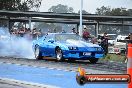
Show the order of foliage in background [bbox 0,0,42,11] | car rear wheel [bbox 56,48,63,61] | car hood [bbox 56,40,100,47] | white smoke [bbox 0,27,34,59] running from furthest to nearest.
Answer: foliage in background [bbox 0,0,42,11], white smoke [bbox 0,27,34,59], car rear wheel [bbox 56,48,63,61], car hood [bbox 56,40,100,47]

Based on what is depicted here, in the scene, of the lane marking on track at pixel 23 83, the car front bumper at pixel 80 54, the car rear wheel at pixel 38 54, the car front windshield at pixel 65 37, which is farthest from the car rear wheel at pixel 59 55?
the lane marking on track at pixel 23 83

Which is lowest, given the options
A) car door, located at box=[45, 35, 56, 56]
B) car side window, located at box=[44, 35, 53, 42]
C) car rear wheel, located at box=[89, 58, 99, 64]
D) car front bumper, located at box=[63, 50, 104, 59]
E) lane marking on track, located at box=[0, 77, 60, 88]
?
car rear wheel, located at box=[89, 58, 99, 64]

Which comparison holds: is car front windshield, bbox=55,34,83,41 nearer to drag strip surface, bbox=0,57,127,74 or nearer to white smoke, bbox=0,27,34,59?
drag strip surface, bbox=0,57,127,74

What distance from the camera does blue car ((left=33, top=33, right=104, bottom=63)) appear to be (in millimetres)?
18203

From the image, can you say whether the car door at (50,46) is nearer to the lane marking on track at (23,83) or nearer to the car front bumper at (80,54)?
the car front bumper at (80,54)

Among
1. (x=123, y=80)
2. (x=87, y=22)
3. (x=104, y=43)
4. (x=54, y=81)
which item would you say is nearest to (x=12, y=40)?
(x=104, y=43)

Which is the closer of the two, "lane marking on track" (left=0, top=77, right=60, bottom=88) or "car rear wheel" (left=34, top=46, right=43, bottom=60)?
"lane marking on track" (left=0, top=77, right=60, bottom=88)

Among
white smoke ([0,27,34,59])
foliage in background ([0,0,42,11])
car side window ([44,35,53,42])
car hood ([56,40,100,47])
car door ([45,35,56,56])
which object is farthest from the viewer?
foliage in background ([0,0,42,11])

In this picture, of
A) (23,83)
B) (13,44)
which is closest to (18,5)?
(13,44)

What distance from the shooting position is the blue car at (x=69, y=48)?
1820 cm

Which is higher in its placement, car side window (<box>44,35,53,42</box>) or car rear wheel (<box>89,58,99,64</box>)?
car side window (<box>44,35,53,42</box>)

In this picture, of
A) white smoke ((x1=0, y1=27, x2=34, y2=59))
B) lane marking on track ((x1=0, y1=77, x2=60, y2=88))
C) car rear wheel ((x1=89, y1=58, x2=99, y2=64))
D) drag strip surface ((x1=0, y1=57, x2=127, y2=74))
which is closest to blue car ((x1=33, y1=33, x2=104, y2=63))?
car rear wheel ((x1=89, y1=58, x2=99, y2=64))

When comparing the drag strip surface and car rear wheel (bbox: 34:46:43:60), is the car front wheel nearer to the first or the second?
car rear wheel (bbox: 34:46:43:60)

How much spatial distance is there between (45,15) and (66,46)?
A: 91.7 feet
